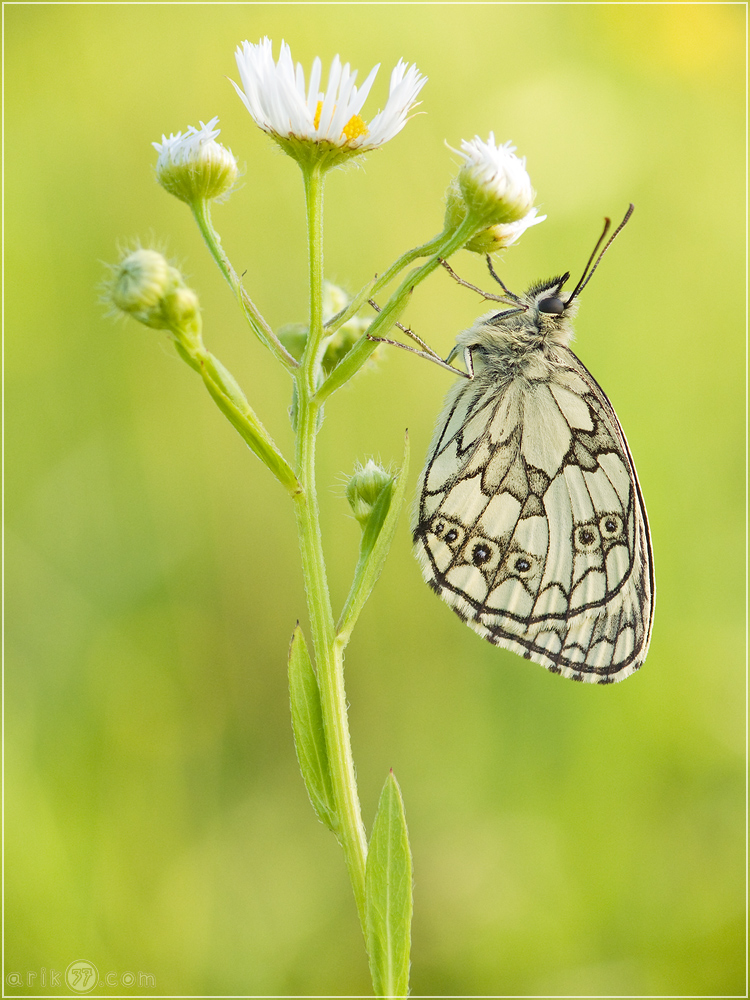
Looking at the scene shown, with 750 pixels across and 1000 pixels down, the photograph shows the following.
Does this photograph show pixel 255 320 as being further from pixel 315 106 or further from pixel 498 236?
pixel 498 236

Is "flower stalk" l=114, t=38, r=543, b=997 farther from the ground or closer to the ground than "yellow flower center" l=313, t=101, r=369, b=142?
closer to the ground

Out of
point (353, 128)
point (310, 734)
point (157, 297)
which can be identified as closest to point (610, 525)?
point (310, 734)

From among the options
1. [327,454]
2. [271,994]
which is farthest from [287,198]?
[271,994]

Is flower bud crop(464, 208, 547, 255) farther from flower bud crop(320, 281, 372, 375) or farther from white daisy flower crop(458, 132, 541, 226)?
flower bud crop(320, 281, 372, 375)

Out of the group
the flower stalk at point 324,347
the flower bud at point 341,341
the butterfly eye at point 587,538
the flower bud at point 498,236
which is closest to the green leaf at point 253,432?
the flower stalk at point 324,347

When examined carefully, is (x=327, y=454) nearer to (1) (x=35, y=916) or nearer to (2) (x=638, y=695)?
(2) (x=638, y=695)

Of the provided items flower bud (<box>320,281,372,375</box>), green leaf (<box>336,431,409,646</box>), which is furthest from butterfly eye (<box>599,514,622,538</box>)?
flower bud (<box>320,281,372,375</box>)
